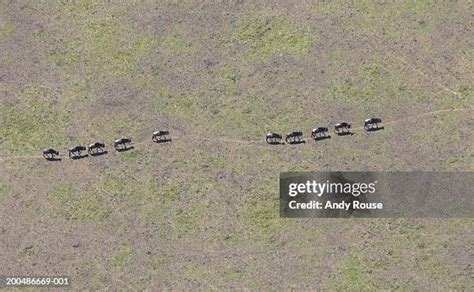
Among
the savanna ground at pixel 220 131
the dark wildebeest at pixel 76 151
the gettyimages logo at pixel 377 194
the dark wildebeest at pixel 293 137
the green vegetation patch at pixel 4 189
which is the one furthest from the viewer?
the dark wildebeest at pixel 76 151

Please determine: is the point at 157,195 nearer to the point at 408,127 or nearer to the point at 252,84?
the point at 252,84

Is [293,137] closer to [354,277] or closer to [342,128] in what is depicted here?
[342,128]

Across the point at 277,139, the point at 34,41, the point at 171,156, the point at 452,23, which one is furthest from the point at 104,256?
the point at 452,23

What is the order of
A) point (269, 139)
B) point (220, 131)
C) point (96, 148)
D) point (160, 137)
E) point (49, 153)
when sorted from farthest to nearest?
point (220, 131)
point (160, 137)
point (96, 148)
point (49, 153)
point (269, 139)

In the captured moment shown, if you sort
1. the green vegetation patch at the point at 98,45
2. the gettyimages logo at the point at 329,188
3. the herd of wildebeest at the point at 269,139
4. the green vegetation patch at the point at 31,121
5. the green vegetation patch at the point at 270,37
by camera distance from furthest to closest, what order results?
the green vegetation patch at the point at 98,45, the green vegetation patch at the point at 270,37, the green vegetation patch at the point at 31,121, the herd of wildebeest at the point at 269,139, the gettyimages logo at the point at 329,188

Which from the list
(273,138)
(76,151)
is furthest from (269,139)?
(76,151)

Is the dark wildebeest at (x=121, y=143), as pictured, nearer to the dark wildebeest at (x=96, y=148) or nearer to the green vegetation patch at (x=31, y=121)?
the dark wildebeest at (x=96, y=148)

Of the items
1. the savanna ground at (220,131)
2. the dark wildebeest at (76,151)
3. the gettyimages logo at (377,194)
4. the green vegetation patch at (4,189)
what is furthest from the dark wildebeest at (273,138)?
the green vegetation patch at (4,189)
